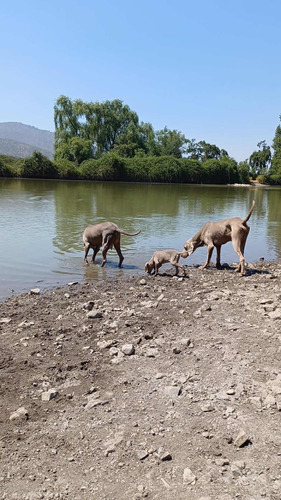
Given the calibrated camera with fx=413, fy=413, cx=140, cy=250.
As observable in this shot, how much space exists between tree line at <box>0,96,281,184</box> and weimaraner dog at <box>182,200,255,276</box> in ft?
239

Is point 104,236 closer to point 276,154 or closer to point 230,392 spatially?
point 230,392

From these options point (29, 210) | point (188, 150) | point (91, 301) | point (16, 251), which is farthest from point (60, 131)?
point (91, 301)

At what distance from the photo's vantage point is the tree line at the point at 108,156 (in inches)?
3282

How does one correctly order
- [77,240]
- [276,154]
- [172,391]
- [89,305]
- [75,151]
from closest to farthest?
[172,391]
[89,305]
[77,240]
[75,151]
[276,154]

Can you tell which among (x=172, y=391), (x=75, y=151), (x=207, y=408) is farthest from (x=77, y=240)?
(x=75, y=151)

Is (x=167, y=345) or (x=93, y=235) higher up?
(x=93, y=235)

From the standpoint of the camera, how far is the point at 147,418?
4664 mm

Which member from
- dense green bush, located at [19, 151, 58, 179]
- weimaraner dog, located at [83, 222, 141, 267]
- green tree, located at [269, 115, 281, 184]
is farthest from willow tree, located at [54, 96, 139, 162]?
weimaraner dog, located at [83, 222, 141, 267]

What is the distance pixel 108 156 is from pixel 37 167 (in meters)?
15.1

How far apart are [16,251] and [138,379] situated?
11.0 m

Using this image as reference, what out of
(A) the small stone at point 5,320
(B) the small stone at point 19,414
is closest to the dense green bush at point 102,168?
(A) the small stone at point 5,320

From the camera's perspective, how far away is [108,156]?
286 ft

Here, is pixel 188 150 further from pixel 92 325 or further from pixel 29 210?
pixel 92 325

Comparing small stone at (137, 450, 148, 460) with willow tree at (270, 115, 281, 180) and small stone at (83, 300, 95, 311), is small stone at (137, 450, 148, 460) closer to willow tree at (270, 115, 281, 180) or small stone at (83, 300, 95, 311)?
small stone at (83, 300, 95, 311)
